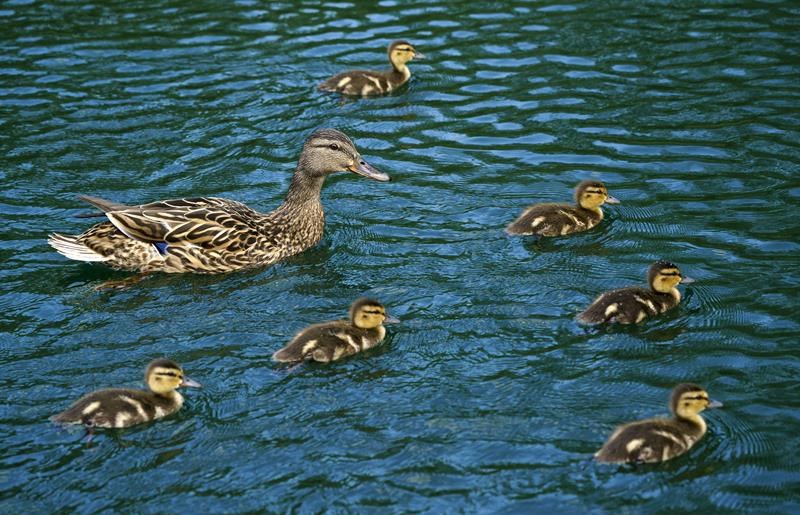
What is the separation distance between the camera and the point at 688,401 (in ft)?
20.1

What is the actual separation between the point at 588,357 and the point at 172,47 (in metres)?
6.87

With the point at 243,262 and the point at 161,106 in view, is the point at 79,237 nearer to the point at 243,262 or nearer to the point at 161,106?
the point at 243,262

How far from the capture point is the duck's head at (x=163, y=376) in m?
6.47

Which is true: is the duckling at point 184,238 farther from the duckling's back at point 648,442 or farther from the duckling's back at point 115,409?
the duckling's back at point 648,442

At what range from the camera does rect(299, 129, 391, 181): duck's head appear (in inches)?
350

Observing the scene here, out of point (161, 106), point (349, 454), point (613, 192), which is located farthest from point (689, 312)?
point (161, 106)

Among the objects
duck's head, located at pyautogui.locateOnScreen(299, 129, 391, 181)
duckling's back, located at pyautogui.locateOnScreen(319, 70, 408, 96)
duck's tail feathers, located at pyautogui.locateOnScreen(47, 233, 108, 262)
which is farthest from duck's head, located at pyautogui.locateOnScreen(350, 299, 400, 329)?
duckling's back, located at pyautogui.locateOnScreen(319, 70, 408, 96)

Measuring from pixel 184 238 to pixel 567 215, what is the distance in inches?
106

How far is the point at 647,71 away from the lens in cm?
1127

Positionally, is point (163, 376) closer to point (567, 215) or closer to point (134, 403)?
point (134, 403)

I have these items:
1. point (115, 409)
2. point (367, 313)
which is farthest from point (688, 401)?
point (115, 409)

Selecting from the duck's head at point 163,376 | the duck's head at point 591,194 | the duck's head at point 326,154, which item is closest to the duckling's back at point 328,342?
the duck's head at point 163,376

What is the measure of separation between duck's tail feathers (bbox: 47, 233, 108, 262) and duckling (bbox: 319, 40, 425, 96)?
354 cm

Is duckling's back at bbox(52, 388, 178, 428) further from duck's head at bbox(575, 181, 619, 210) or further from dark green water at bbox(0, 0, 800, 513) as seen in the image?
duck's head at bbox(575, 181, 619, 210)
